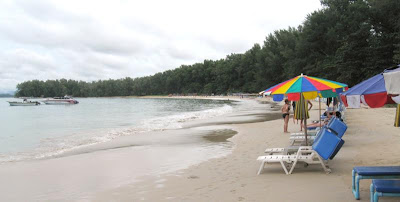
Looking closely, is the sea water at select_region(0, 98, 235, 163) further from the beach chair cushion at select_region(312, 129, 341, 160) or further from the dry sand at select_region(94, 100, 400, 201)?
the beach chair cushion at select_region(312, 129, 341, 160)

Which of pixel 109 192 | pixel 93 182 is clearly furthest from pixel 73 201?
pixel 93 182

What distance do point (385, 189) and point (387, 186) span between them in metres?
0.11

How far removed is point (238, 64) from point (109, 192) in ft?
346

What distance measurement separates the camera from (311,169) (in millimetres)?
7160

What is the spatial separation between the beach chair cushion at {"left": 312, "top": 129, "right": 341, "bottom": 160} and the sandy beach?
1.67 feet

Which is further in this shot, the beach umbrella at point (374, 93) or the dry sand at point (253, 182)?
the dry sand at point (253, 182)

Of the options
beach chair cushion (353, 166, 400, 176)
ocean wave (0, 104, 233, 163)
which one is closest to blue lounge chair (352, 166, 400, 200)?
beach chair cushion (353, 166, 400, 176)

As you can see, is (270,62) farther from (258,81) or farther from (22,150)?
(22,150)

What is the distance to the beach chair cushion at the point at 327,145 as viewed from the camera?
6.38m

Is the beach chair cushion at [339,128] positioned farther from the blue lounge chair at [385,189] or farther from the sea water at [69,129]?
the sea water at [69,129]

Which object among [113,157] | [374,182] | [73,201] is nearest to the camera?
[374,182]

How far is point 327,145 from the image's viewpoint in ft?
21.3

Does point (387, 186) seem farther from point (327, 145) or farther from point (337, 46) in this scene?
point (337, 46)

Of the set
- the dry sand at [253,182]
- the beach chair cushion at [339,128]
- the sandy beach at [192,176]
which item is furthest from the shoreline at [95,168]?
the beach chair cushion at [339,128]
